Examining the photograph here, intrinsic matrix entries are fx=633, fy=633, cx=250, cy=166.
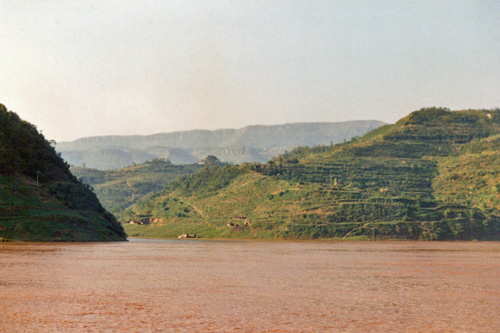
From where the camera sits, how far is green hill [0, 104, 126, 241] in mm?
124250

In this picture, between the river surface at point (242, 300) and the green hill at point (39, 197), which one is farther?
the green hill at point (39, 197)

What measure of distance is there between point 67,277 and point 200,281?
10313mm

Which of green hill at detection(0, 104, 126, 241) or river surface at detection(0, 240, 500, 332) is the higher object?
green hill at detection(0, 104, 126, 241)

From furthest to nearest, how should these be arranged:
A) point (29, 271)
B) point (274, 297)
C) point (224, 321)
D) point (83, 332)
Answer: point (29, 271) < point (274, 297) < point (224, 321) < point (83, 332)

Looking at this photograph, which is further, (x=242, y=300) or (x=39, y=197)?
(x=39, y=197)

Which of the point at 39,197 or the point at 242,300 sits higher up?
the point at 39,197

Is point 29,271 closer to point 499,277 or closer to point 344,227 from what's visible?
point 499,277

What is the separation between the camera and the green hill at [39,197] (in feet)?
408

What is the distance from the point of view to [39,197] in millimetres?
139125

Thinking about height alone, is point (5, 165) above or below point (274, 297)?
above

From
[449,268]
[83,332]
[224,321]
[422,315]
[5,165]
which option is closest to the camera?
[83,332]

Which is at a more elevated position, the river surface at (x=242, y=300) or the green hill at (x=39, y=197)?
the green hill at (x=39, y=197)

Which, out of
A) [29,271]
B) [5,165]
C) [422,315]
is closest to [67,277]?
[29,271]

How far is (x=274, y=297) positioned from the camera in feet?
125
